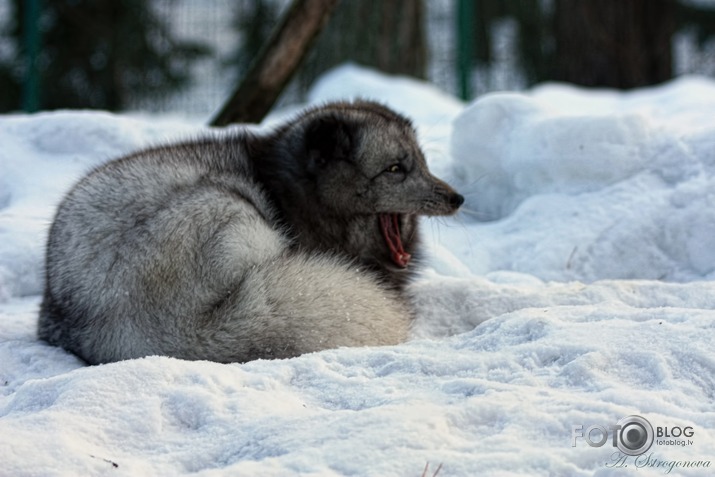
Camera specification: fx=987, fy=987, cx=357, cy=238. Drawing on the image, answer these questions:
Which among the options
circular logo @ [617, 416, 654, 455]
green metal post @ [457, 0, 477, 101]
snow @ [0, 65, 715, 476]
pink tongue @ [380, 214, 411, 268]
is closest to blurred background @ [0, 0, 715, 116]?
green metal post @ [457, 0, 477, 101]

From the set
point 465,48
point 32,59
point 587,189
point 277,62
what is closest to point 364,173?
point 587,189

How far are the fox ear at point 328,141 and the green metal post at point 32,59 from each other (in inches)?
242

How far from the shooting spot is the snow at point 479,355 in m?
2.31

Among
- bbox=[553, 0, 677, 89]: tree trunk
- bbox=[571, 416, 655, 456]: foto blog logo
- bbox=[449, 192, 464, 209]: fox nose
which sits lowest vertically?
bbox=[571, 416, 655, 456]: foto blog logo

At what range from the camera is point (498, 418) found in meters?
2.45

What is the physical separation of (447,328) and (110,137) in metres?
2.67

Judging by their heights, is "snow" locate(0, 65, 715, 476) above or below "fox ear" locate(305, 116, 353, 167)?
below

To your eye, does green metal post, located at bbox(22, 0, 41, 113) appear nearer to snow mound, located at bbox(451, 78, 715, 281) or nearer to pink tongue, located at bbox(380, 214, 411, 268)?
snow mound, located at bbox(451, 78, 715, 281)

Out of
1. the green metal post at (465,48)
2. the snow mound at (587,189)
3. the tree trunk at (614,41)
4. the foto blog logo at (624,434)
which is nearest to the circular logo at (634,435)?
the foto blog logo at (624,434)

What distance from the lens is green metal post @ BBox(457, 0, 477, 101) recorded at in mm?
9812

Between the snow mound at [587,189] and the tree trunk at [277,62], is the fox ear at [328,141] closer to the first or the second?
the snow mound at [587,189]

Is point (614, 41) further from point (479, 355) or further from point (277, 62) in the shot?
point (479, 355)

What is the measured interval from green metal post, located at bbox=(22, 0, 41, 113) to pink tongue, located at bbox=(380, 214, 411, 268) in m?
6.23


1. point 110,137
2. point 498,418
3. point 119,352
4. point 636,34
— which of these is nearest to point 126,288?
point 119,352
